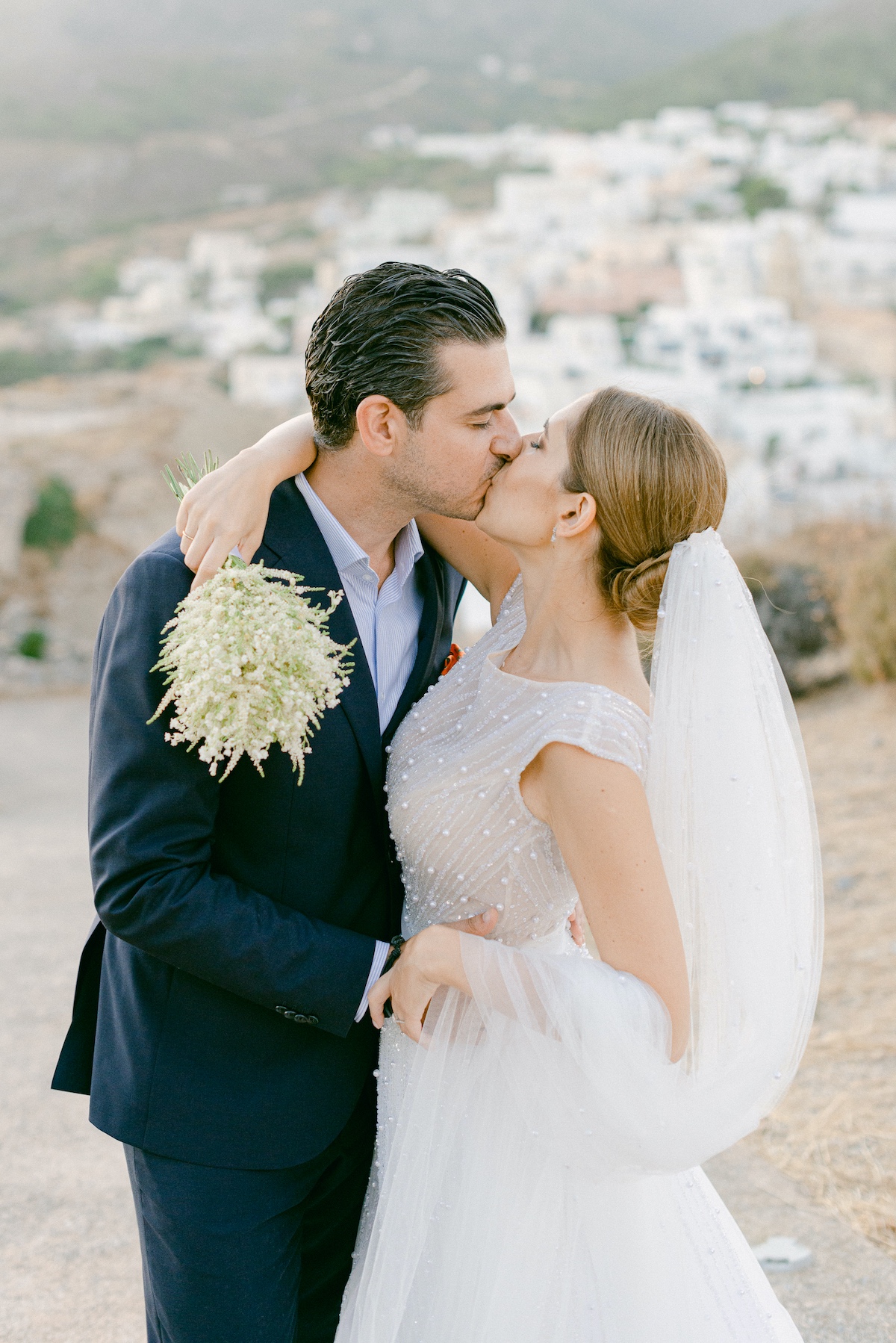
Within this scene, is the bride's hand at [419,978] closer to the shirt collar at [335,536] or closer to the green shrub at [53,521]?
the shirt collar at [335,536]

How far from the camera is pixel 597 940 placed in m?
1.94

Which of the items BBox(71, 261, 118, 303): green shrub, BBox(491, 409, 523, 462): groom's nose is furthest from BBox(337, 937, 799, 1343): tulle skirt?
BBox(71, 261, 118, 303): green shrub

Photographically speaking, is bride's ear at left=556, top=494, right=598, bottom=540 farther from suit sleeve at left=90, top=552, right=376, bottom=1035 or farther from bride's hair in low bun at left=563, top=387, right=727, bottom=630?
suit sleeve at left=90, top=552, right=376, bottom=1035

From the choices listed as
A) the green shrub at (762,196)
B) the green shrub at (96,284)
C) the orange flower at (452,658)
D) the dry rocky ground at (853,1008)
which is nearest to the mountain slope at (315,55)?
the green shrub at (96,284)

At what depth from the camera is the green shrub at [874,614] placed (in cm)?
835

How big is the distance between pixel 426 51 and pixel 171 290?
51.5 m

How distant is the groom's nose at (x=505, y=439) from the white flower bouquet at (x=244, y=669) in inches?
19.7

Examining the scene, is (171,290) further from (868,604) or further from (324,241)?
(868,604)

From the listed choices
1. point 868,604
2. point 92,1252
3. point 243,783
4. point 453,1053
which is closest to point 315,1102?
point 453,1053

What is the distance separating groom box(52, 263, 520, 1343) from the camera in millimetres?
1924

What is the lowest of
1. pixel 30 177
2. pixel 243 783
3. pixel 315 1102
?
pixel 315 1102

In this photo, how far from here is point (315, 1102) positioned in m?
2.12

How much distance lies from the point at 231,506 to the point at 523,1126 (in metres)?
1.14

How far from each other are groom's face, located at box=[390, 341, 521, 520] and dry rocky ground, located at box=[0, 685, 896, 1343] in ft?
6.82
